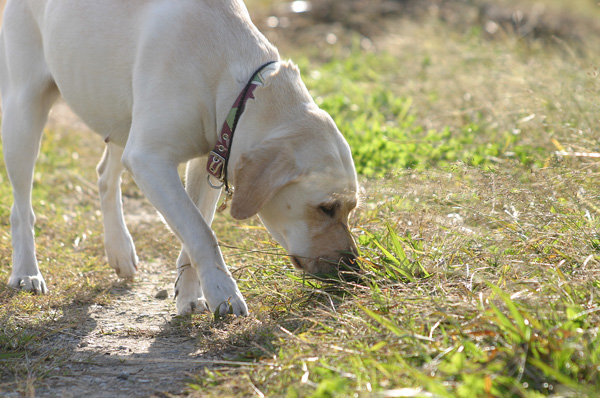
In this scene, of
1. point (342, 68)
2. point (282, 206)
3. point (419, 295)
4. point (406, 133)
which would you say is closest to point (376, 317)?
point (419, 295)

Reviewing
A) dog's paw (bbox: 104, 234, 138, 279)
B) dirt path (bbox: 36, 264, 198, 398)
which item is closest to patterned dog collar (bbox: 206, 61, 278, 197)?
dirt path (bbox: 36, 264, 198, 398)

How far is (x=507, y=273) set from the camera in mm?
2977

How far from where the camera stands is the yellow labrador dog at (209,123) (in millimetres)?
3170

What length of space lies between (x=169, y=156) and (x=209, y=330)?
2.74 ft

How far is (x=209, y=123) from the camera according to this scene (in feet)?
11.0

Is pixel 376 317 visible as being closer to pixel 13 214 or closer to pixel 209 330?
pixel 209 330

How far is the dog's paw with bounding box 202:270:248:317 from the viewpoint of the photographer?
3.12 m

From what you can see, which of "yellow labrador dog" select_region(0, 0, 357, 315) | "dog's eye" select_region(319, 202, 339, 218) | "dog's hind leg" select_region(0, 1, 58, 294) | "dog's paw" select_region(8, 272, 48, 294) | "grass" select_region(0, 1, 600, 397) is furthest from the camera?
"dog's hind leg" select_region(0, 1, 58, 294)

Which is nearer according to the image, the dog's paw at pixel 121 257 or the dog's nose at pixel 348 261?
the dog's nose at pixel 348 261

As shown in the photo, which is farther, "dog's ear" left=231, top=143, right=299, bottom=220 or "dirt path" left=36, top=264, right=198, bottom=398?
"dog's ear" left=231, top=143, right=299, bottom=220

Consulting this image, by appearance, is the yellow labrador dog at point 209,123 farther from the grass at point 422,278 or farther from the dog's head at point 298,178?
the grass at point 422,278

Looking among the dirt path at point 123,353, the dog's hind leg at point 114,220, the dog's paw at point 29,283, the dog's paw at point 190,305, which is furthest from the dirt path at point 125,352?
the dog's paw at point 29,283

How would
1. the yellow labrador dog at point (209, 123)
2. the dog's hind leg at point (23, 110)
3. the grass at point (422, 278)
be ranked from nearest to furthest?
the grass at point (422, 278), the yellow labrador dog at point (209, 123), the dog's hind leg at point (23, 110)

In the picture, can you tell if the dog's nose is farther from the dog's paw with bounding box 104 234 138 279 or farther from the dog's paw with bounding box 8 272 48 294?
the dog's paw with bounding box 8 272 48 294
